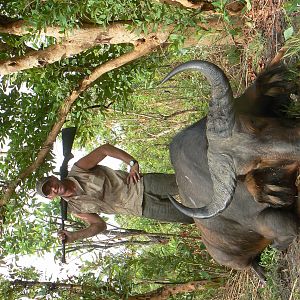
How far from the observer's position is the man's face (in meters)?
5.12

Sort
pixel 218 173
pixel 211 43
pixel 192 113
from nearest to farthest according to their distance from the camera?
pixel 218 173, pixel 211 43, pixel 192 113

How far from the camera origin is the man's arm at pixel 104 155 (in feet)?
17.3

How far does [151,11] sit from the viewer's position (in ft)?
15.6

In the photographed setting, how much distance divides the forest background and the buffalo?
30 centimetres

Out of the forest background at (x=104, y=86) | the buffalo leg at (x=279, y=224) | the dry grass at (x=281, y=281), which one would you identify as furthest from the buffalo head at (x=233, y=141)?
the dry grass at (x=281, y=281)

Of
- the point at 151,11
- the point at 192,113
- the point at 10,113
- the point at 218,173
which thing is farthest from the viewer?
the point at 192,113

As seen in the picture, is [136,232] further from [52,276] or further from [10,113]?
[10,113]

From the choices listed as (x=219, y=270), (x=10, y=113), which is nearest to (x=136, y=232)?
(x=219, y=270)

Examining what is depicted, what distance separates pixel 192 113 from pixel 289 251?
4.17 metres

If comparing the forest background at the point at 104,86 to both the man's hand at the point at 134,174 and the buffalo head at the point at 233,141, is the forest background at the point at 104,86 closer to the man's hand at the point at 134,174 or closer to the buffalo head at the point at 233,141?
the buffalo head at the point at 233,141

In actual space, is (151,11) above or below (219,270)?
above

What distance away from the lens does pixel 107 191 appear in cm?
537

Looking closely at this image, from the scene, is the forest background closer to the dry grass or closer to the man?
the dry grass

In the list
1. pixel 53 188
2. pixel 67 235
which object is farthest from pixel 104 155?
pixel 67 235
